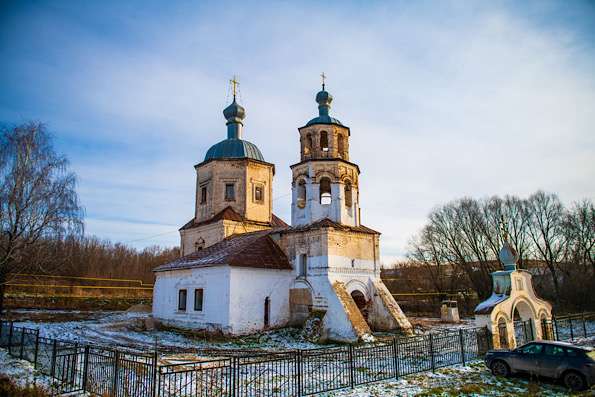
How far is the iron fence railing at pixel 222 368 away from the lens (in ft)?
28.9

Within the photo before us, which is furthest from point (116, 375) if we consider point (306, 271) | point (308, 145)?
point (308, 145)

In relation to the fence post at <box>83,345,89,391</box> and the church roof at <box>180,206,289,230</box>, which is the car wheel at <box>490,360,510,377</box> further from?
the church roof at <box>180,206,289,230</box>

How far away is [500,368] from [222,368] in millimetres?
7745

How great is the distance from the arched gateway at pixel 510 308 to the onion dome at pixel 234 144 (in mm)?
17033

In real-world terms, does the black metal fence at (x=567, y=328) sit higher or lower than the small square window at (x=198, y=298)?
lower

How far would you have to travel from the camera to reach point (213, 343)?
18047 millimetres

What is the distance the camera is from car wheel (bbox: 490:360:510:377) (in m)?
11.7

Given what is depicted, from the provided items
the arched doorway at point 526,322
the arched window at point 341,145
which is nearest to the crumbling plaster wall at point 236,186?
the arched window at point 341,145

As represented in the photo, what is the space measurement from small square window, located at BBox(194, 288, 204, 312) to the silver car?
13.9 metres

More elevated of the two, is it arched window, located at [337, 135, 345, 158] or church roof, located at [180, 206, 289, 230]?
arched window, located at [337, 135, 345, 158]

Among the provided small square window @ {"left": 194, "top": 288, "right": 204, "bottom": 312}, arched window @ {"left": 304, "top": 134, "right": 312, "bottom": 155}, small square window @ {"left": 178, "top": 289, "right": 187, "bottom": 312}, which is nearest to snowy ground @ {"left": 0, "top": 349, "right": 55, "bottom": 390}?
small square window @ {"left": 194, "top": 288, "right": 204, "bottom": 312}

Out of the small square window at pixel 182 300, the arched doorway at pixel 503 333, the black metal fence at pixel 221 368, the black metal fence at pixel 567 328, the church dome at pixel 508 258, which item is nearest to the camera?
the black metal fence at pixel 221 368

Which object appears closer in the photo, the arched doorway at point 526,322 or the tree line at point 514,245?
the arched doorway at point 526,322

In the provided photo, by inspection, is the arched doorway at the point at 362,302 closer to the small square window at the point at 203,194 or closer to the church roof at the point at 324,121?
the church roof at the point at 324,121
